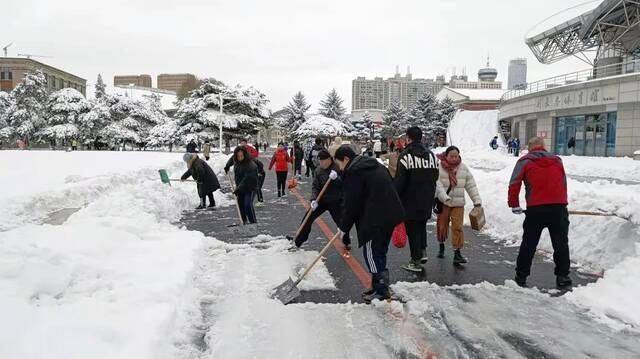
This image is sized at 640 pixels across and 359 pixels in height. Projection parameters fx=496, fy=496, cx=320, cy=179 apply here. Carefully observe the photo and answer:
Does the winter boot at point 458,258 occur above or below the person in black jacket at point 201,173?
below

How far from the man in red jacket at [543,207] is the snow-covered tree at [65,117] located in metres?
64.4

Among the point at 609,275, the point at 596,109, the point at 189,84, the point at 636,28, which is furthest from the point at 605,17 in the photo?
the point at 189,84

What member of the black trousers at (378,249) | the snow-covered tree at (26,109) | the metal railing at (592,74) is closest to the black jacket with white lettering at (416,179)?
the black trousers at (378,249)

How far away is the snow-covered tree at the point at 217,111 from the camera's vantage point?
53969 millimetres

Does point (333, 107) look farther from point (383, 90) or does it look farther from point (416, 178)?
point (383, 90)

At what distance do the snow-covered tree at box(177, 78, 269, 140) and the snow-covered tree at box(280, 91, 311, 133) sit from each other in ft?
69.5

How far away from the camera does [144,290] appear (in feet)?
16.8

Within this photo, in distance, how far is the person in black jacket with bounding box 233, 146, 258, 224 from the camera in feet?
31.0

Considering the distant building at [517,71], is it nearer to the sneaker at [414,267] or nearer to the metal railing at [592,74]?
the metal railing at [592,74]

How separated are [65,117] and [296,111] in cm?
3378

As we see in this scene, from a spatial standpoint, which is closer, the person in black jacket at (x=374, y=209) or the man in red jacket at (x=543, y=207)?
the person in black jacket at (x=374, y=209)

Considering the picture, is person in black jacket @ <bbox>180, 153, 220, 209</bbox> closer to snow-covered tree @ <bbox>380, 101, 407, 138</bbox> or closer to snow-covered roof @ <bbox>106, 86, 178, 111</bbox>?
snow-covered tree @ <bbox>380, 101, 407, 138</bbox>

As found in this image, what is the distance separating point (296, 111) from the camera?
8075 centimetres

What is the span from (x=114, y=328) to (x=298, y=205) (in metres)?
9.21
